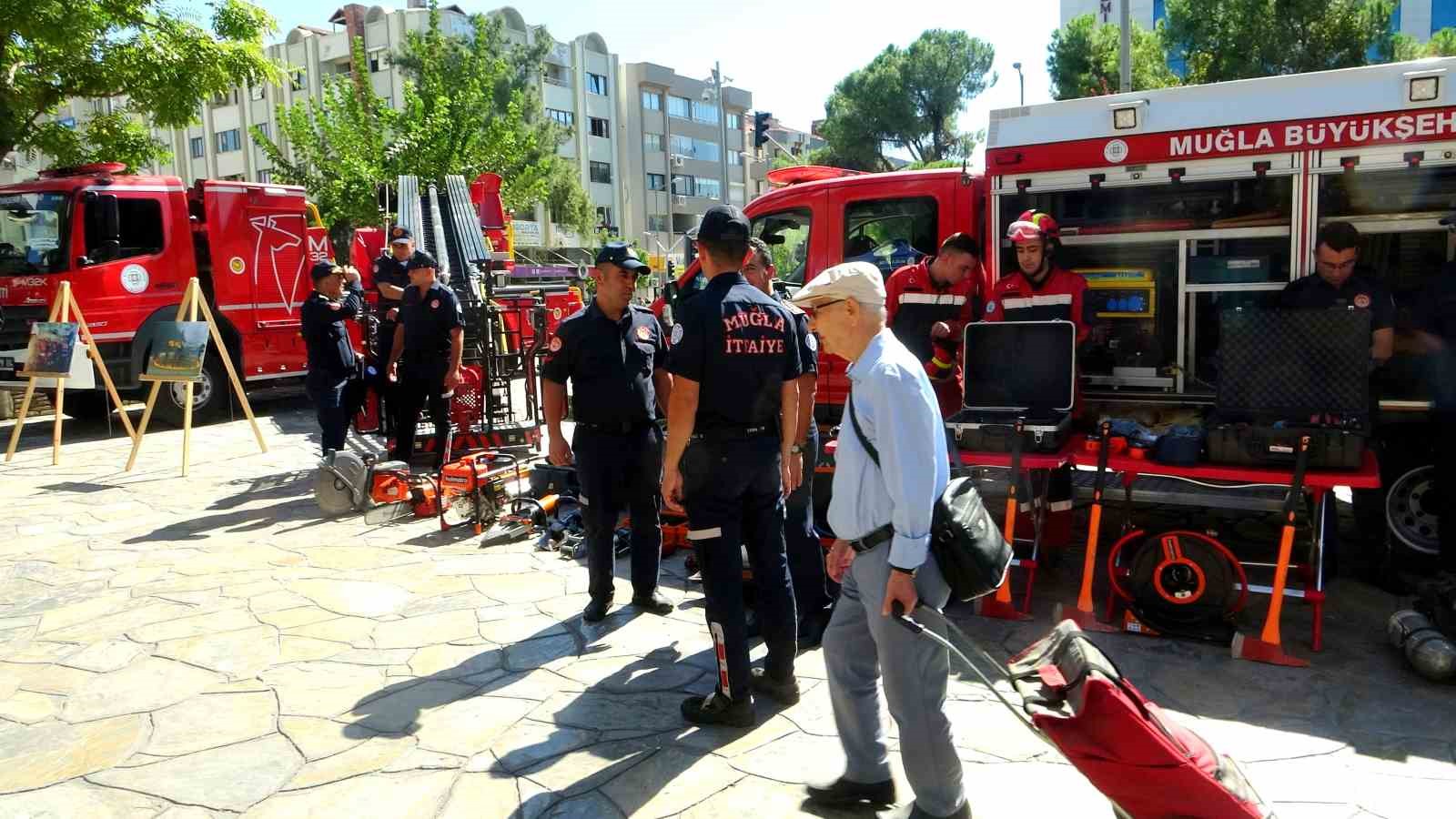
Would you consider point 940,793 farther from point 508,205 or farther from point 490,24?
point 490,24

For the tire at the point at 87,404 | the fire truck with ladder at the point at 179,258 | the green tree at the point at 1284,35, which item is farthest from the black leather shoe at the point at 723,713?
the green tree at the point at 1284,35

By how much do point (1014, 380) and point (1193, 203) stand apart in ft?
5.98

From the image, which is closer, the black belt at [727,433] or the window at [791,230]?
the black belt at [727,433]

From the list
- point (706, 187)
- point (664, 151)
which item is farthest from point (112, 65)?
point (706, 187)

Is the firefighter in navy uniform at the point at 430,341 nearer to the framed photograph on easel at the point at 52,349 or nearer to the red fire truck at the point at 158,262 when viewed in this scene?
the framed photograph on easel at the point at 52,349

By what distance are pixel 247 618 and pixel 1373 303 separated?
6.02 meters

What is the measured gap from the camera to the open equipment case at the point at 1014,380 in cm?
499

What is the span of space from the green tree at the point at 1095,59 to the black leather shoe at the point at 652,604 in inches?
889

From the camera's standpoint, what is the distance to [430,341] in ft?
25.0

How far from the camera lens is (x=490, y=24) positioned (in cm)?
4041

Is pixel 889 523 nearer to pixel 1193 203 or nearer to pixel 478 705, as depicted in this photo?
pixel 478 705

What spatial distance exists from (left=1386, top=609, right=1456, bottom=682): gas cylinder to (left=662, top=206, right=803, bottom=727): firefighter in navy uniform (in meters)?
2.72

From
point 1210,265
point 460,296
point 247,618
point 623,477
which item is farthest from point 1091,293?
point 460,296

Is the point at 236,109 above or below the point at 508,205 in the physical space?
above
